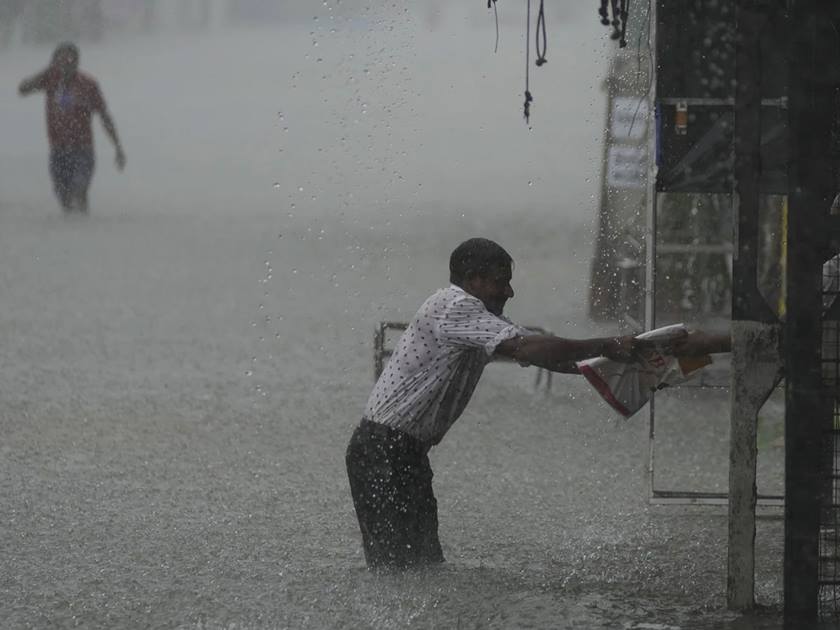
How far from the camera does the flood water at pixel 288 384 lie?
5902 mm

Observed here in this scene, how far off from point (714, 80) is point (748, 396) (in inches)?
72.6

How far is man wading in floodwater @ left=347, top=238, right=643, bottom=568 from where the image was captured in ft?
18.6

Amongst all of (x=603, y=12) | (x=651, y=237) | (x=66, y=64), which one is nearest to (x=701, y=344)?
(x=603, y=12)

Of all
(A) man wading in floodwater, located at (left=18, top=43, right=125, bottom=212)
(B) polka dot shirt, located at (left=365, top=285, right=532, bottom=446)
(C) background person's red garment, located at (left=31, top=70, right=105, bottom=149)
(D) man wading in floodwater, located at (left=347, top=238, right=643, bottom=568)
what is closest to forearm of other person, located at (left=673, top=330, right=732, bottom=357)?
(D) man wading in floodwater, located at (left=347, top=238, right=643, bottom=568)

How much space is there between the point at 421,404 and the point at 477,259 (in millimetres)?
531

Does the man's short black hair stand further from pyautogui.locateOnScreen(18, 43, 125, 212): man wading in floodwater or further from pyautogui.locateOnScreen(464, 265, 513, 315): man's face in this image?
pyautogui.locateOnScreen(18, 43, 125, 212): man wading in floodwater

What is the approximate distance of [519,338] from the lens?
5.36m

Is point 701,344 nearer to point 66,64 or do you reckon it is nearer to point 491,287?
point 491,287

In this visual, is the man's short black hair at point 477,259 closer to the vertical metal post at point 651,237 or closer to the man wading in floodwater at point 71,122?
the vertical metal post at point 651,237

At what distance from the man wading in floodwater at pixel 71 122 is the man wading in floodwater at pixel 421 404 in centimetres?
1382

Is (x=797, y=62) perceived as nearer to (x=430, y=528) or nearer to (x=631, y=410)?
(x=631, y=410)

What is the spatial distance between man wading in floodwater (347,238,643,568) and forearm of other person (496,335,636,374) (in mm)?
172

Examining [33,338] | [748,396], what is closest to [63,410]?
[33,338]

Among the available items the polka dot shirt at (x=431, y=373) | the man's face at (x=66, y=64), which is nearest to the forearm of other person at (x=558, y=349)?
the polka dot shirt at (x=431, y=373)
